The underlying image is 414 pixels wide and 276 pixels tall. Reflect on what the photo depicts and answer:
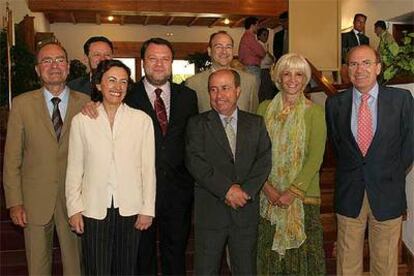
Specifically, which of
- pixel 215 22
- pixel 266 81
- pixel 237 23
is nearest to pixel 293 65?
pixel 266 81

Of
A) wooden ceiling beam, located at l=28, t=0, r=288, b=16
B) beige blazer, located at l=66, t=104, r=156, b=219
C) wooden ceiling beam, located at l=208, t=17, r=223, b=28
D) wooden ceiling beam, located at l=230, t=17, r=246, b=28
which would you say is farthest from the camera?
wooden ceiling beam, located at l=208, t=17, r=223, b=28

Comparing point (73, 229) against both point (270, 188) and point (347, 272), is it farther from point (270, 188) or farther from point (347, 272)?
point (347, 272)

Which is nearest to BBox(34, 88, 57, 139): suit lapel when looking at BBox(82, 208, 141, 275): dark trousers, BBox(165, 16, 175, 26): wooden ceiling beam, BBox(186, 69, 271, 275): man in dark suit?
BBox(82, 208, 141, 275): dark trousers

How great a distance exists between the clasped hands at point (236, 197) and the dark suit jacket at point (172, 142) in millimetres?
348

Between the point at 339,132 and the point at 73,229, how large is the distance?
63.8 inches

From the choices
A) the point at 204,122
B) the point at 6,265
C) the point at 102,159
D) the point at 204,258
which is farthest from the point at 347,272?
the point at 6,265

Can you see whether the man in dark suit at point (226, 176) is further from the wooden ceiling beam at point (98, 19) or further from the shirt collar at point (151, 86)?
the wooden ceiling beam at point (98, 19)

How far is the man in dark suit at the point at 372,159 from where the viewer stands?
2840mm

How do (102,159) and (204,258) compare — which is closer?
(102,159)

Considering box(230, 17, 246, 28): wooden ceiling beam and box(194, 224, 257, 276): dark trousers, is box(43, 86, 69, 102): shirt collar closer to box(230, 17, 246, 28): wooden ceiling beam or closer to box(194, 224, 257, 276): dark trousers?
box(194, 224, 257, 276): dark trousers

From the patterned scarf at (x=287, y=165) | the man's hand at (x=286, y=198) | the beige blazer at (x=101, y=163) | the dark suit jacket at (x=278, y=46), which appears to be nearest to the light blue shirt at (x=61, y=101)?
the beige blazer at (x=101, y=163)

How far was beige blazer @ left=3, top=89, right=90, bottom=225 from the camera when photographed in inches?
106

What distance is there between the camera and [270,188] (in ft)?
9.64

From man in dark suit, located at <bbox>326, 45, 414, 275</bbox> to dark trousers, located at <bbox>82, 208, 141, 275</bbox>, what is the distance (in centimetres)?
126
